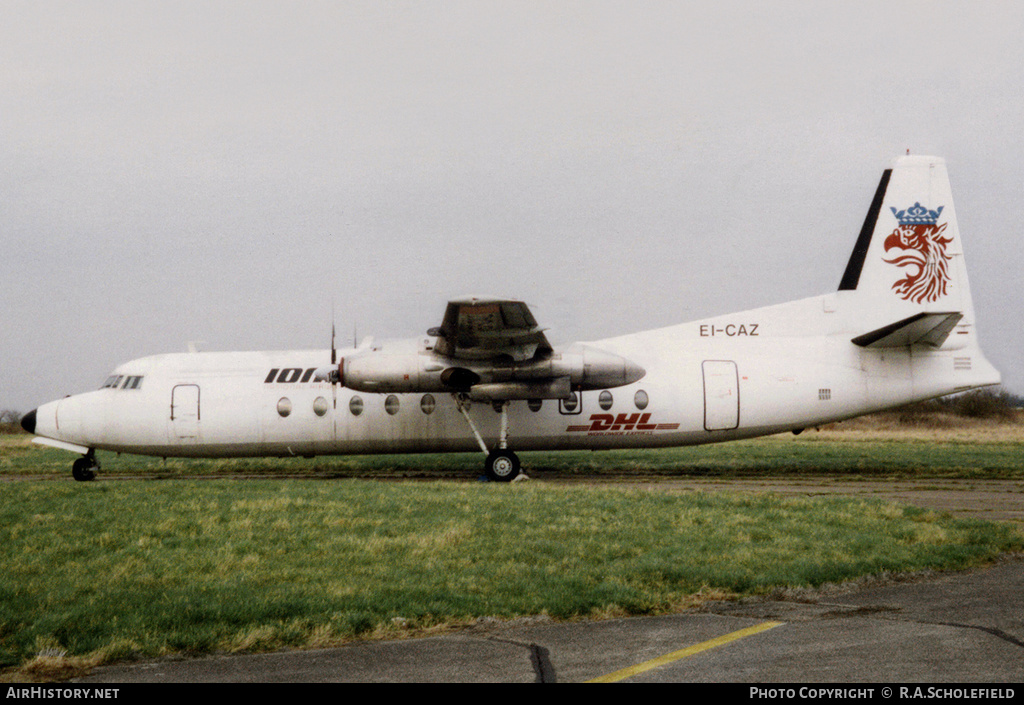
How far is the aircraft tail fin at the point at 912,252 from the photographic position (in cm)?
1912

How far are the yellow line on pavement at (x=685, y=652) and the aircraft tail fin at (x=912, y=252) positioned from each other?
47.5 feet

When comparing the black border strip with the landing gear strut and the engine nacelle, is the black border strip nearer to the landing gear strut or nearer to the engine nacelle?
the engine nacelle

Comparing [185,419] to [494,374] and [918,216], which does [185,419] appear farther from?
[918,216]

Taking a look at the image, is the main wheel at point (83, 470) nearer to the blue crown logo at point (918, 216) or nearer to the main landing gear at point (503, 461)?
the main landing gear at point (503, 461)

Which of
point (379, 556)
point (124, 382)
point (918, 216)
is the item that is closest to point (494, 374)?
point (124, 382)

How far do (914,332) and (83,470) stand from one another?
1861 centimetres

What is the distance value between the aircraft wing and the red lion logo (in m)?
8.70

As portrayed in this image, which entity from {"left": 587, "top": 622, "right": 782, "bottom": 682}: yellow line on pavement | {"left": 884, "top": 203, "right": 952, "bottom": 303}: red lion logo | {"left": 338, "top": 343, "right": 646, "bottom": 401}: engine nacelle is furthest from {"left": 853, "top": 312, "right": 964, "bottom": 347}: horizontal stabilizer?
{"left": 587, "top": 622, "right": 782, "bottom": 682}: yellow line on pavement

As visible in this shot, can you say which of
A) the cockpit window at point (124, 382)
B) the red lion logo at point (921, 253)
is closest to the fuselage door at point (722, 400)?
the red lion logo at point (921, 253)

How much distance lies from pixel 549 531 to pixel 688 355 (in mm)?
9752

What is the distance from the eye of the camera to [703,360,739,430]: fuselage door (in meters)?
18.4

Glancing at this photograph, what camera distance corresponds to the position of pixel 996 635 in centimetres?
576
